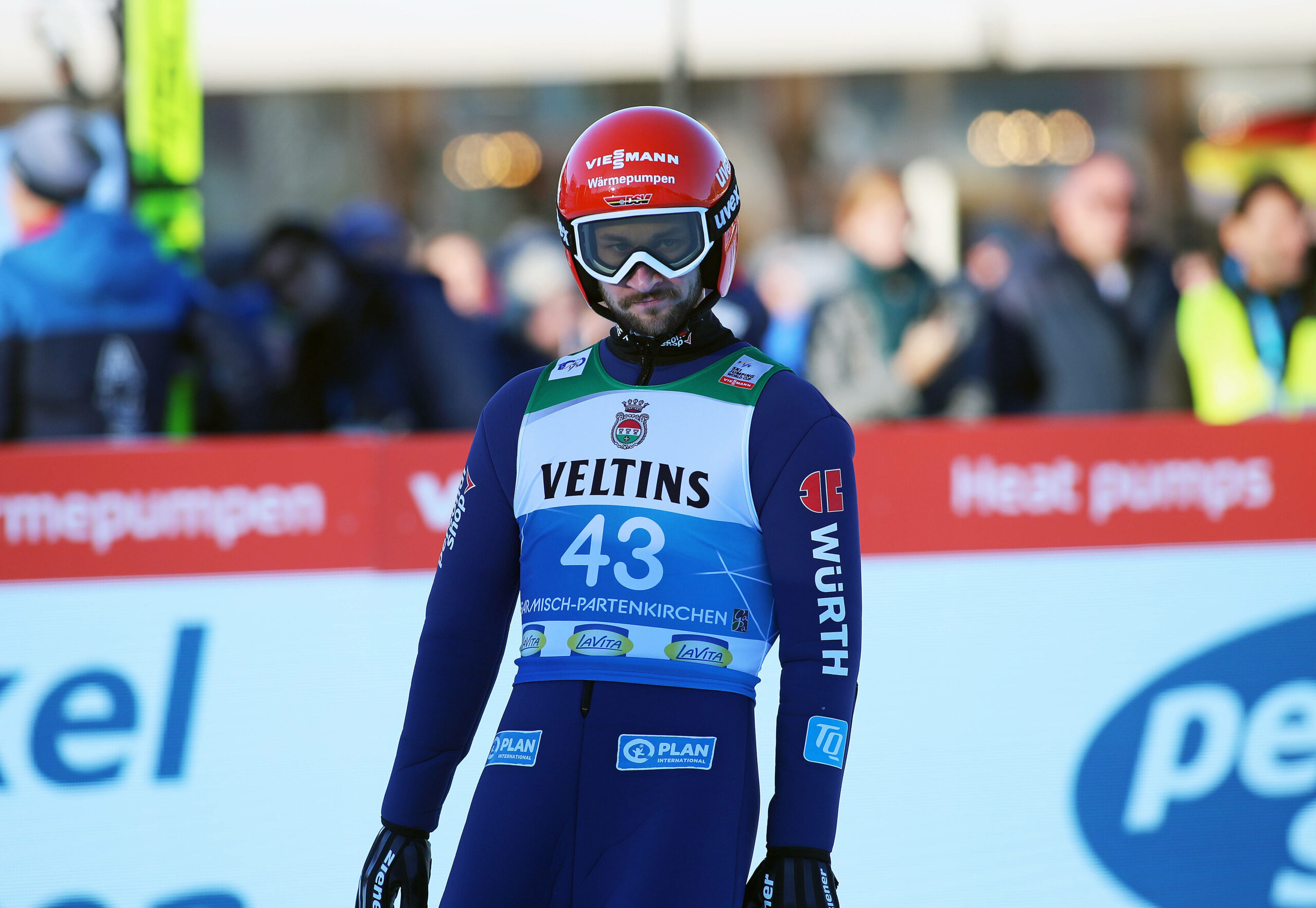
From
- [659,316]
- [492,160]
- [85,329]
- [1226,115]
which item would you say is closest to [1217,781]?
[659,316]

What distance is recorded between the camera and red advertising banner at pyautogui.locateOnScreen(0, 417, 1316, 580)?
357 centimetres

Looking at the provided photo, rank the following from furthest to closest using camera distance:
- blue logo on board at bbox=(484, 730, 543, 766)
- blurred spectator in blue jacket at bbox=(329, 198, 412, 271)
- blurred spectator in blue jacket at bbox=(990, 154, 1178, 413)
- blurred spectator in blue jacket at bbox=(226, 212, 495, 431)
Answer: blurred spectator in blue jacket at bbox=(329, 198, 412, 271) < blurred spectator in blue jacket at bbox=(990, 154, 1178, 413) < blurred spectator in blue jacket at bbox=(226, 212, 495, 431) < blue logo on board at bbox=(484, 730, 543, 766)

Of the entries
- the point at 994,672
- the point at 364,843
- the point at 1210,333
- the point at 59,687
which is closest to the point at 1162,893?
the point at 994,672

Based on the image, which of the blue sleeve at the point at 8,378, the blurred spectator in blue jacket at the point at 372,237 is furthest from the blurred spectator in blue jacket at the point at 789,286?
the blue sleeve at the point at 8,378

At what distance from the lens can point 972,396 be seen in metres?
5.80

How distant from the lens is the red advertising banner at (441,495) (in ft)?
11.7

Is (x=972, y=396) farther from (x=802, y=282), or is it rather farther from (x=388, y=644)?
(x=388, y=644)

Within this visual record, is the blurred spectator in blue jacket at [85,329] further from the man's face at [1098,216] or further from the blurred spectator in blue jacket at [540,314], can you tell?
the man's face at [1098,216]

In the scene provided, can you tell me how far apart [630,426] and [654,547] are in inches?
7.3

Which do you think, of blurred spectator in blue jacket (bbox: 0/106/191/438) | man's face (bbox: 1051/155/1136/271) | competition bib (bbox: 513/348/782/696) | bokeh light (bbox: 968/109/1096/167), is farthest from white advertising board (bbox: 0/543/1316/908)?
bokeh light (bbox: 968/109/1096/167)

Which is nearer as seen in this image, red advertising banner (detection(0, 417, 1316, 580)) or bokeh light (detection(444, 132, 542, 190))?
red advertising banner (detection(0, 417, 1316, 580))

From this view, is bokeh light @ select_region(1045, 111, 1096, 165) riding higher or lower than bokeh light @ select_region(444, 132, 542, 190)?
higher

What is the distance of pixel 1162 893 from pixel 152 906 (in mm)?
2264

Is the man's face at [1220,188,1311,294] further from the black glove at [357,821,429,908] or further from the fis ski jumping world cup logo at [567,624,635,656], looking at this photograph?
the black glove at [357,821,429,908]
